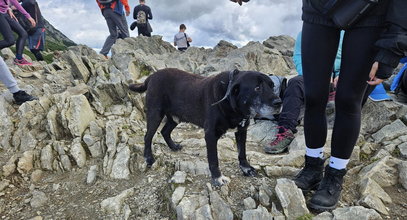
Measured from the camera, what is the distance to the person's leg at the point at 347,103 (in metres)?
3.18

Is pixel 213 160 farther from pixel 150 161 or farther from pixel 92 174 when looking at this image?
pixel 92 174

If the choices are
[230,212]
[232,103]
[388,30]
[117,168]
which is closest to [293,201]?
[230,212]

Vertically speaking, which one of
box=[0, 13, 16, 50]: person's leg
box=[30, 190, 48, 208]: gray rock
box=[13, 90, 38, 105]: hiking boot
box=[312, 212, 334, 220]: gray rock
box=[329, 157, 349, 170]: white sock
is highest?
box=[0, 13, 16, 50]: person's leg

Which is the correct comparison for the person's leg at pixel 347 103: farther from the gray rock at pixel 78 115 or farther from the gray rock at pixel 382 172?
the gray rock at pixel 78 115

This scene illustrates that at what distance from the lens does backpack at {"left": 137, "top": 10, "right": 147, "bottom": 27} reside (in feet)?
62.0

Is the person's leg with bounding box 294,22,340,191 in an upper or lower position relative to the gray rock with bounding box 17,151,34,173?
upper

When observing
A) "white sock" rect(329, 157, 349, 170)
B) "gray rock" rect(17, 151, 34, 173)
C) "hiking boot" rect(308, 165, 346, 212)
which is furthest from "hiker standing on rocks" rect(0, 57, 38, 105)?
"white sock" rect(329, 157, 349, 170)

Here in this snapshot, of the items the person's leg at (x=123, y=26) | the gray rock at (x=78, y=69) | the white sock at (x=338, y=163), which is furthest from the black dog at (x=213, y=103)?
the person's leg at (x=123, y=26)

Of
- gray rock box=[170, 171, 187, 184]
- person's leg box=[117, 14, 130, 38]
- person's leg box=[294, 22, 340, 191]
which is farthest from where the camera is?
person's leg box=[117, 14, 130, 38]

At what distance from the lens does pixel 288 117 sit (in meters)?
7.24

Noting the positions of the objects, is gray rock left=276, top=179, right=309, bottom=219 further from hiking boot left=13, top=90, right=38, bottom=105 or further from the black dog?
hiking boot left=13, top=90, right=38, bottom=105

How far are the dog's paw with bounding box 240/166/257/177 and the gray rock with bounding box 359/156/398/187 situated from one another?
1.90m

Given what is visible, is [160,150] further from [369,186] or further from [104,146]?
[369,186]

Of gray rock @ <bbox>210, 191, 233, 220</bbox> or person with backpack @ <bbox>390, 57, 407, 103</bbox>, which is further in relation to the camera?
person with backpack @ <bbox>390, 57, 407, 103</bbox>
